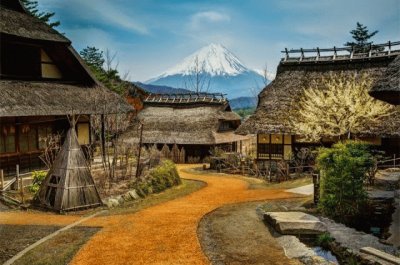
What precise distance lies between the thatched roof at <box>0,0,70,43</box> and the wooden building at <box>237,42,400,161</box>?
14109 mm

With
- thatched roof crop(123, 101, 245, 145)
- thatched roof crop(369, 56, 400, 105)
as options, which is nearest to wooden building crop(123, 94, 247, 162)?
thatched roof crop(123, 101, 245, 145)

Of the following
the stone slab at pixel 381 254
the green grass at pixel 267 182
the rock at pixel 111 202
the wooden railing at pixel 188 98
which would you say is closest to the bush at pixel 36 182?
the rock at pixel 111 202

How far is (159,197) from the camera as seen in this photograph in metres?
18.2

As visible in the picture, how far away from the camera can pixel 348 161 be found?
1188 centimetres

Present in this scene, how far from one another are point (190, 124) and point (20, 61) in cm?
2035

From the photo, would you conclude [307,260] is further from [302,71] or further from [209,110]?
[209,110]

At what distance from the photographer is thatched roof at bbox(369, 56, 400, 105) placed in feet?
30.0

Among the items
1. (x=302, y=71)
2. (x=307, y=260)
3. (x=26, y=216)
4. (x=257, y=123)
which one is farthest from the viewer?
(x=302, y=71)

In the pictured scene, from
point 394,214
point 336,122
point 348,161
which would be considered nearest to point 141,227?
point 348,161

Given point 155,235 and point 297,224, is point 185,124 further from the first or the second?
point 297,224

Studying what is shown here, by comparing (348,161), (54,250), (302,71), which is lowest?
(54,250)

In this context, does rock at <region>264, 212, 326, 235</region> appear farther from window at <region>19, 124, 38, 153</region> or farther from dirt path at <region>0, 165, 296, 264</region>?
window at <region>19, 124, 38, 153</region>

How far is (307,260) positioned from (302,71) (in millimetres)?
23525

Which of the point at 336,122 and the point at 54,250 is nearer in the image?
the point at 54,250
